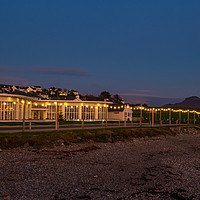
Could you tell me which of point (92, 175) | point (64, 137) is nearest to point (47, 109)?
point (64, 137)

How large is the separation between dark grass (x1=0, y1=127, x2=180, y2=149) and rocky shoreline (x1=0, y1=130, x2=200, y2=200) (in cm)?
87

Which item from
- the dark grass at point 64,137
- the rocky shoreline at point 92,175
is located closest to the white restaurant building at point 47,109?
the dark grass at point 64,137

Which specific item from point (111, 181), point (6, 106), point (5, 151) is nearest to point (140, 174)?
point (111, 181)

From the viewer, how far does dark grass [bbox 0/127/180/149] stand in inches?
702

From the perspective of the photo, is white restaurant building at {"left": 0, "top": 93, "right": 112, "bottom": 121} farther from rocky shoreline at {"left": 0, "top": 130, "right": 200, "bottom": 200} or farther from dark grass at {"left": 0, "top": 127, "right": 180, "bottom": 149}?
rocky shoreline at {"left": 0, "top": 130, "right": 200, "bottom": 200}

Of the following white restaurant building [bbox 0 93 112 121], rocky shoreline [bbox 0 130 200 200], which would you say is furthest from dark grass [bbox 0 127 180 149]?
white restaurant building [bbox 0 93 112 121]

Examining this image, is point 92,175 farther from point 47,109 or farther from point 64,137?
point 47,109

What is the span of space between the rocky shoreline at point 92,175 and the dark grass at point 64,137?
2.86 feet

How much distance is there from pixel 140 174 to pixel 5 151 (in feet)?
29.8

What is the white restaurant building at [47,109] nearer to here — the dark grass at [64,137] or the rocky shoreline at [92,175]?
the dark grass at [64,137]

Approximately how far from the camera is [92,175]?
1250 cm

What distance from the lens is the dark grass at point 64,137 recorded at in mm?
17828

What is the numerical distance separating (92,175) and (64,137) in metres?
8.89

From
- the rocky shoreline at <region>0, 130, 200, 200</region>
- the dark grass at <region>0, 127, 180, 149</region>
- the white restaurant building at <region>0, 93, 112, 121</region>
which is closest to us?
the rocky shoreline at <region>0, 130, 200, 200</region>
